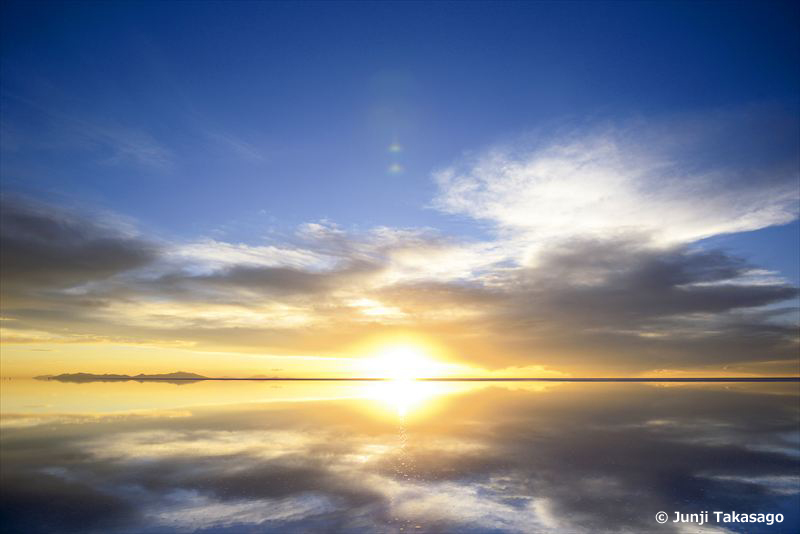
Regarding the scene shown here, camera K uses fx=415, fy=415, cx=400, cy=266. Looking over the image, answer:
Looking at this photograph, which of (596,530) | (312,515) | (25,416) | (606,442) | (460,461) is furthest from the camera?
(25,416)

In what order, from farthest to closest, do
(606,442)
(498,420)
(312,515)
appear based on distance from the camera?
(498,420) < (606,442) < (312,515)

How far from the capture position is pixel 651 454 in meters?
37.9

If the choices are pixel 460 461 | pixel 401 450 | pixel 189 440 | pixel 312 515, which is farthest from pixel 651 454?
pixel 189 440

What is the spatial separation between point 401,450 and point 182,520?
21032mm

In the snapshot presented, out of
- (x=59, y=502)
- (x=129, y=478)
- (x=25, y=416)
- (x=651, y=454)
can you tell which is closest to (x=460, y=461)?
(x=651, y=454)

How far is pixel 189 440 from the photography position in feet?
149

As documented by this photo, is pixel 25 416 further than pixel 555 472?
Yes

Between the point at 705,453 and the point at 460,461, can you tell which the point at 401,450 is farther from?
the point at 705,453

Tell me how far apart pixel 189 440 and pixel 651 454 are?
153ft
